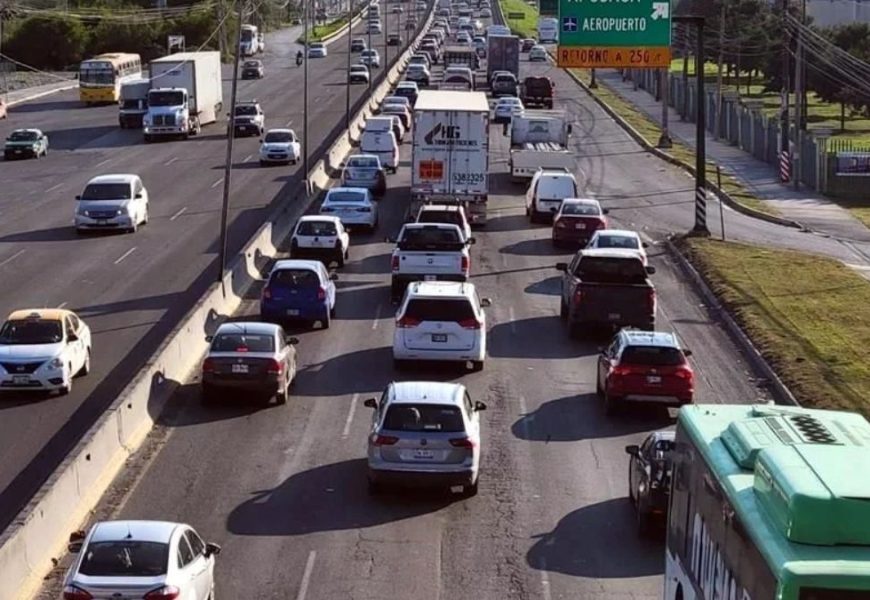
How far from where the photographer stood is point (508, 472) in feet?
79.9

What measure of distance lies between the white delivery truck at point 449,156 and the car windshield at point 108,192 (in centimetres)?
863

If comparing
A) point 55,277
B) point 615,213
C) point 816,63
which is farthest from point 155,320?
point 816,63

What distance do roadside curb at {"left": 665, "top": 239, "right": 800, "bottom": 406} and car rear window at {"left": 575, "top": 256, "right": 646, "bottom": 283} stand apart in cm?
254

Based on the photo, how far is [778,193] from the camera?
6359 cm

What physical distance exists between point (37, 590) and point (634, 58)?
29.8 metres

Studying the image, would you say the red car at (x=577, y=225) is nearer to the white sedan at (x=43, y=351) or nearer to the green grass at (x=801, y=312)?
the green grass at (x=801, y=312)

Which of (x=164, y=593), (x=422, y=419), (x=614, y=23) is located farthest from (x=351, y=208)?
(x=164, y=593)

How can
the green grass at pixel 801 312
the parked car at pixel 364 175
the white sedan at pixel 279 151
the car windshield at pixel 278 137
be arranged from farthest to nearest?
the car windshield at pixel 278 137 → the white sedan at pixel 279 151 → the parked car at pixel 364 175 → the green grass at pixel 801 312

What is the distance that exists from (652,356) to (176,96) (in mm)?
54637

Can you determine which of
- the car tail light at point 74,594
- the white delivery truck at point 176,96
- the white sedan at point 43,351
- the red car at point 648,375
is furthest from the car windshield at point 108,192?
the car tail light at point 74,594

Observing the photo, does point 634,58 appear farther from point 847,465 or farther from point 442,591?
point 847,465

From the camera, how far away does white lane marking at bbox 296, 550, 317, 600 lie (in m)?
18.7

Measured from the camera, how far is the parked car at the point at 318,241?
42562 mm

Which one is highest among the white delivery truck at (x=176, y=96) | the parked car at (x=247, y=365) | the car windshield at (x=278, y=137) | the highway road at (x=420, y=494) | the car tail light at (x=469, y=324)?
the white delivery truck at (x=176, y=96)
